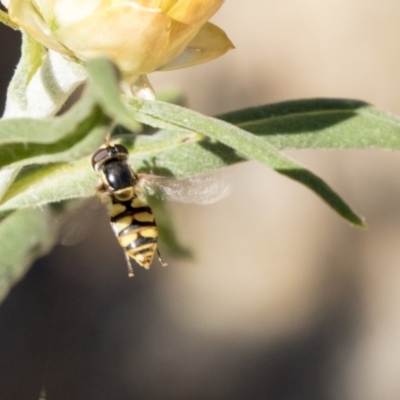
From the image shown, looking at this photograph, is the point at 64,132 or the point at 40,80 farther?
the point at 40,80

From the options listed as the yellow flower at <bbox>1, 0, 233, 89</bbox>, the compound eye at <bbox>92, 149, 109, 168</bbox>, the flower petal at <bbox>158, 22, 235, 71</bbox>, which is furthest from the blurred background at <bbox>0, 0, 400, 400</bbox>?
the yellow flower at <bbox>1, 0, 233, 89</bbox>

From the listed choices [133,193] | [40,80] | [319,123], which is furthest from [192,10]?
[133,193]

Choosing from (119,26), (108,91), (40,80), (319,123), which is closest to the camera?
(108,91)

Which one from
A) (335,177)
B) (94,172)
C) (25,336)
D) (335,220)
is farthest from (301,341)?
(94,172)

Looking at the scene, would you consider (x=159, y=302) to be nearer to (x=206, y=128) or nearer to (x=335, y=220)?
(x=335, y=220)

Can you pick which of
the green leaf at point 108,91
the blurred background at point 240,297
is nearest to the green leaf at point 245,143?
the green leaf at point 108,91

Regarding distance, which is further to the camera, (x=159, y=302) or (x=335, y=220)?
(x=335, y=220)

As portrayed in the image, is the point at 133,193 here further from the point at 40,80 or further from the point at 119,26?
the point at 119,26

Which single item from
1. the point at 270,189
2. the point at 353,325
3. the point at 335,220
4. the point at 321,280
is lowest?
the point at 353,325
